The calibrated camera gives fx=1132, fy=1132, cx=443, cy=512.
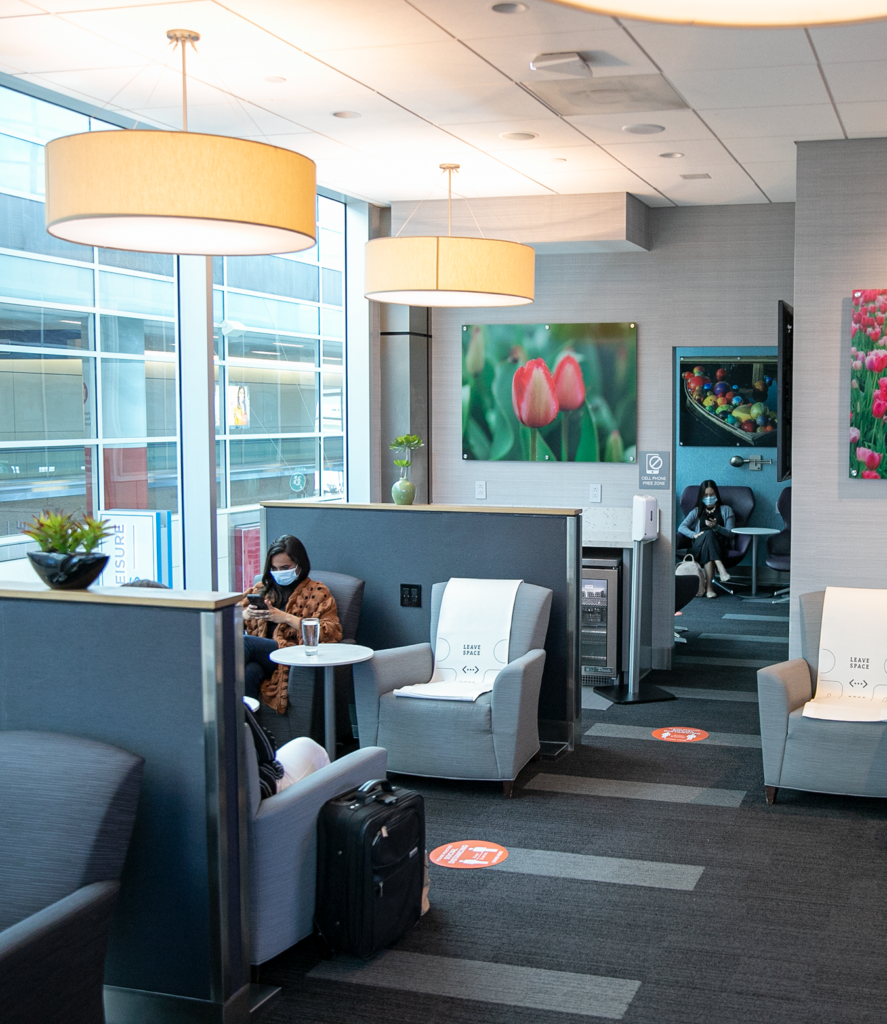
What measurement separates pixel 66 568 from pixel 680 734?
3932 mm

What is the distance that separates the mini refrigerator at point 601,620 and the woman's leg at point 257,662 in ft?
8.30

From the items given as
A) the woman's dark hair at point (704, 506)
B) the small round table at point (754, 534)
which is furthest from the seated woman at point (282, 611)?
the woman's dark hair at point (704, 506)

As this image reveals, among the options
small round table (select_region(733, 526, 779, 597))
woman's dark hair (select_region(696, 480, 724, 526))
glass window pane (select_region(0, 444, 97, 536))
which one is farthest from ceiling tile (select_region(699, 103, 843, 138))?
woman's dark hair (select_region(696, 480, 724, 526))

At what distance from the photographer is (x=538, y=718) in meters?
5.91

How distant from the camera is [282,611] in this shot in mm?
5578

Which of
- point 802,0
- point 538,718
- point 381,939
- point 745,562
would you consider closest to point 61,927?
point 381,939

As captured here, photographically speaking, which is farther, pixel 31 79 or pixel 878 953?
pixel 31 79

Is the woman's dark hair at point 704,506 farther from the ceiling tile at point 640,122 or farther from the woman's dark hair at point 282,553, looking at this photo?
the woman's dark hair at point 282,553

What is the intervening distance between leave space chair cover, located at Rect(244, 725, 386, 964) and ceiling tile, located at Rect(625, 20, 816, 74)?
112 inches

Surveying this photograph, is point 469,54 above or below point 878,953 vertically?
above

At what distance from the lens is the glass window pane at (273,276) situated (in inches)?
277

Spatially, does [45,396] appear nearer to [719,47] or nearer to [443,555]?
[443,555]

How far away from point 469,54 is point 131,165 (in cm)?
181

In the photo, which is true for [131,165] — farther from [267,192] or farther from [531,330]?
[531,330]
